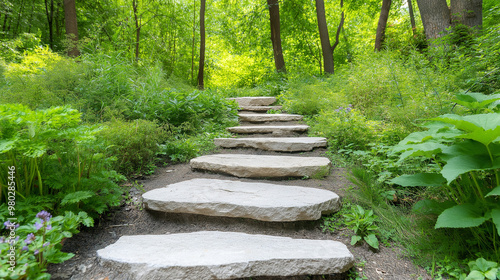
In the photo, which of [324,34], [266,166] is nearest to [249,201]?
[266,166]

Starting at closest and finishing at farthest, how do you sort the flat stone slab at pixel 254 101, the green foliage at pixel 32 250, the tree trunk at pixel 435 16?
the green foliage at pixel 32 250 < the tree trunk at pixel 435 16 < the flat stone slab at pixel 254 101

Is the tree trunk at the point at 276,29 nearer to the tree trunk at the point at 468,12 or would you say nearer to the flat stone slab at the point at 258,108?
the flat stone slab at the point at 258,108

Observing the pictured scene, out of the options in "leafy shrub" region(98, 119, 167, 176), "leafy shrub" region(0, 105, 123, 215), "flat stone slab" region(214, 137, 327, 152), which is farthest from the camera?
"flat stone slab" region(214, 137, 327, 152)

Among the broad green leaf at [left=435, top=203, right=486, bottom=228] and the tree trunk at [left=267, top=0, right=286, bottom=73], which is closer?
the broad green leaf at [left=435, top=203, right=486, bottom=228]

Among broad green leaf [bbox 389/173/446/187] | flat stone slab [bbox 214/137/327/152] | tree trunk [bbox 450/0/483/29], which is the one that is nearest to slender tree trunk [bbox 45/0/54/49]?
flat stone slab [bbox 214/137/327/152]

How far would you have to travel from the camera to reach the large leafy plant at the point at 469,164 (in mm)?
1175

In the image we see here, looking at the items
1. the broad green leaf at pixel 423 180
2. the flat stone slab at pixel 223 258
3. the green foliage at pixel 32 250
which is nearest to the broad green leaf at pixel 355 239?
the flat stone slab at pixel 223 258

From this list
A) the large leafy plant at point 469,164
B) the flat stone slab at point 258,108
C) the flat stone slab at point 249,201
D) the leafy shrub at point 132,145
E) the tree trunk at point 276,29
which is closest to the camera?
the large leafy plant at point 469,164

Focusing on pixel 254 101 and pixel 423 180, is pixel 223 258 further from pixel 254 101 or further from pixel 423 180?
pixel 254 101

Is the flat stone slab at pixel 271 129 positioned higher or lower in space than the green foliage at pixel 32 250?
higher

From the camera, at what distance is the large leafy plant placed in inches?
46.3

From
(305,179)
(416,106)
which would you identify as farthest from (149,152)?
(416,106)

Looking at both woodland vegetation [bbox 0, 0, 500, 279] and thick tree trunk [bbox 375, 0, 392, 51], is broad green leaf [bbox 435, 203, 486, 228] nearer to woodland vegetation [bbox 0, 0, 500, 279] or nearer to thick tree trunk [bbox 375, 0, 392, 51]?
woodland vegetation [bbox 0, 0, 500, 279]

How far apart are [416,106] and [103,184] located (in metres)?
3.08
